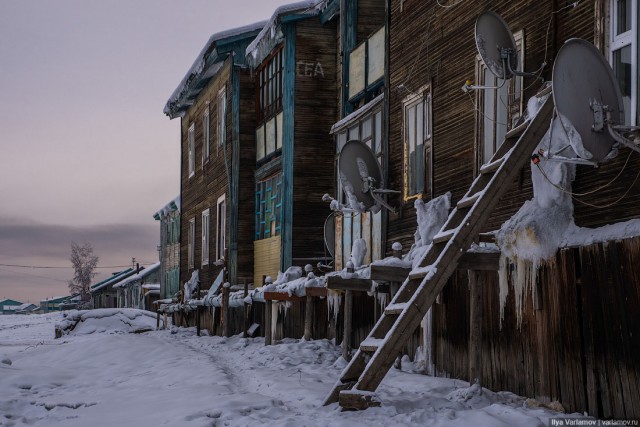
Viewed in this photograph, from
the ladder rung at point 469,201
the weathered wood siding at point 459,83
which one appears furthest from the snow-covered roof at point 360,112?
the ladder rung at point 469,201

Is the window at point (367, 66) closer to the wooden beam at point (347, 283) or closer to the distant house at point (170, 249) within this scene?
the wooden beam at point (347, 283)

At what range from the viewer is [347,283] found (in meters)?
12.3

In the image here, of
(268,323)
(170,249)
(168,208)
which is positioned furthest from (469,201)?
(168,208)

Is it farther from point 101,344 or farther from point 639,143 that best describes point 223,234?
point 639,143

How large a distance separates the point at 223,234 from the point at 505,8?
16.4m

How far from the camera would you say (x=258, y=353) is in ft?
53.3

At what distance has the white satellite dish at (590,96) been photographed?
733 cm

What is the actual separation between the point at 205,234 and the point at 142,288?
3362 cm

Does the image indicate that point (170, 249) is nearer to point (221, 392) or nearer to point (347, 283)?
point (347, 283)

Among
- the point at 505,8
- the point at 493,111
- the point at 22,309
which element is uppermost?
the point at 505,8

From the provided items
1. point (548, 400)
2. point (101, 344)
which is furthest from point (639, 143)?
point (101, 344)

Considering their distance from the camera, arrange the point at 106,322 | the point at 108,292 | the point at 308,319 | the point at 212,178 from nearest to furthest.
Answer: the point at 308,319 < the point at 212,178 < the point at 106,322 < the point at 108,292

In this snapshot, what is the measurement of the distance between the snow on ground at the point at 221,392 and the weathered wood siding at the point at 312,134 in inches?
126

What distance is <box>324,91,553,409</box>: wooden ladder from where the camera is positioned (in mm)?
8195
